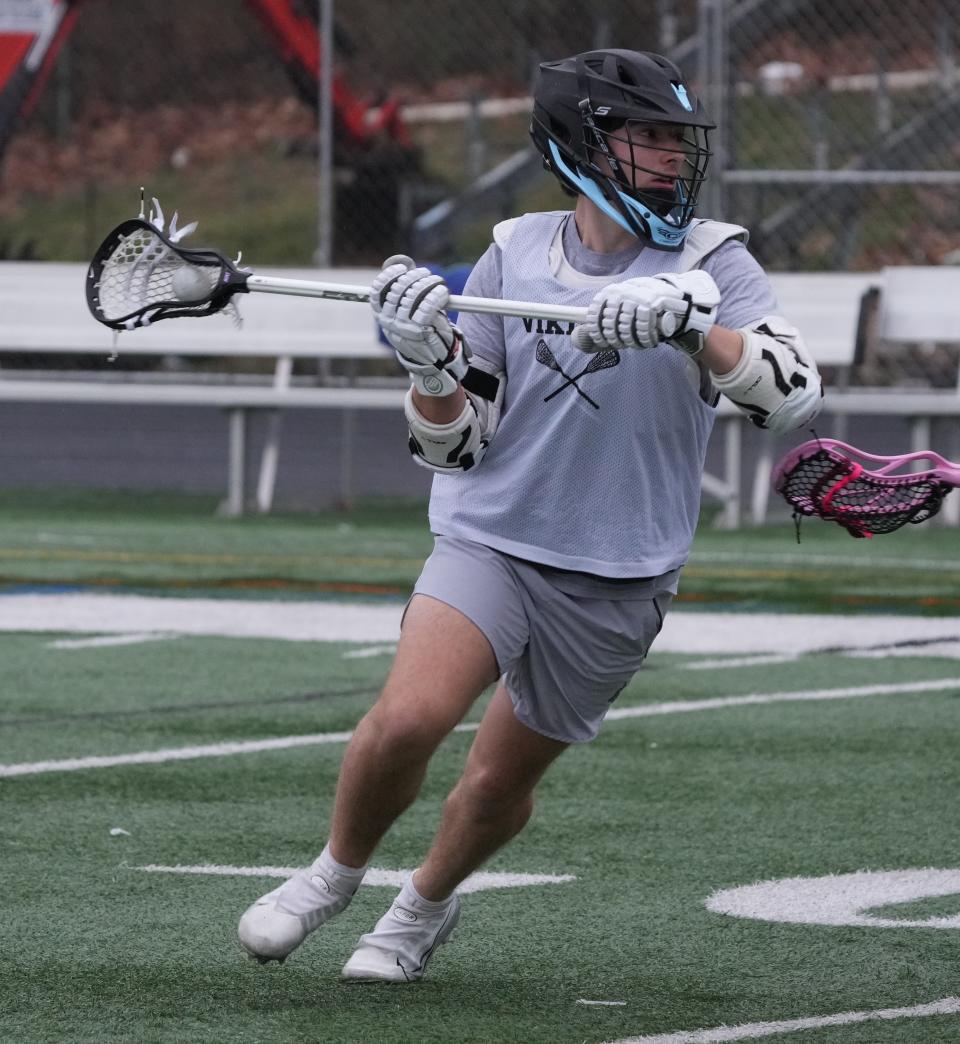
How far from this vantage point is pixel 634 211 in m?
4.08

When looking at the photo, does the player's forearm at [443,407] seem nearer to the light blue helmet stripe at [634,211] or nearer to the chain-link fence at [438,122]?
the light blue helmet stripe at [634,211]

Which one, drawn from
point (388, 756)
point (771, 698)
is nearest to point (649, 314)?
point (388, 756)

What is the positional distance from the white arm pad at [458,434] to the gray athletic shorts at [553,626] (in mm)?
169

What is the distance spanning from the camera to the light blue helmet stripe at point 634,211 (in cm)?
407

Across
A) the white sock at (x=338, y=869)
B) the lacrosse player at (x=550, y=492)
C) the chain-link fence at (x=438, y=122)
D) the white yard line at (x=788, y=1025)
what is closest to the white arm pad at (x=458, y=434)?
the lacrosse player at (x=550, y=492)

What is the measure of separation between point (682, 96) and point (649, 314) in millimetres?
655

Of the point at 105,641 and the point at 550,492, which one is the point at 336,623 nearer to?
the point at 105,641

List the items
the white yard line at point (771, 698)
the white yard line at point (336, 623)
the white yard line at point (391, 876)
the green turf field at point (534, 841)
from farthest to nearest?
the white yard line at point (336, 623), the white yard line at point (771, 698), the white yard line at point (391, 876), the green turf field at point (534, 841)

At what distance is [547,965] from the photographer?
4.25 metres

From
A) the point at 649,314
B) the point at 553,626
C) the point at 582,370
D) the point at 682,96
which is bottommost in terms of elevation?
the point at 553,626

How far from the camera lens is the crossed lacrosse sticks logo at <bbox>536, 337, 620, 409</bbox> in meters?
4.11

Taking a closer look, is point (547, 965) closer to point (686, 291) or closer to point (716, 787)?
point (686, 291)

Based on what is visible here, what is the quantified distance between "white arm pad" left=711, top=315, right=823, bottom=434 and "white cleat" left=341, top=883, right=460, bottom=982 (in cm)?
112

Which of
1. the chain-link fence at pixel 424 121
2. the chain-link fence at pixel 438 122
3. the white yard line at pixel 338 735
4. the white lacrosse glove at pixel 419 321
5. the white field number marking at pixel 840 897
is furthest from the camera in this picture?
the chain-link fence at pixel 438 122
